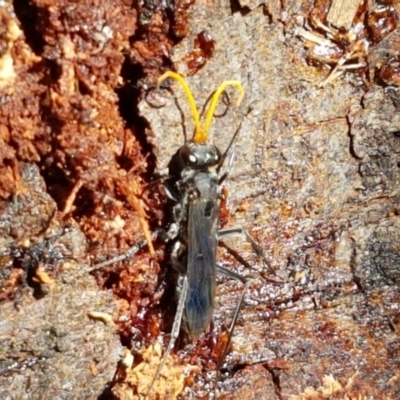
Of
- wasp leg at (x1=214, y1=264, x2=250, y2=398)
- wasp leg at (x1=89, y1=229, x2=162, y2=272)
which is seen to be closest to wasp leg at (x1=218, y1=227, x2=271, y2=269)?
wasp leg at (x1=214, y1=264, x2=250, y2=398)

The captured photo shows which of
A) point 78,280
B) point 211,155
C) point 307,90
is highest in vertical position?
point 307,90

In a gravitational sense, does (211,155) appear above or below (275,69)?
below

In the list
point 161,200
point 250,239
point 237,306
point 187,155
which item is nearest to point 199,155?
point 187,155

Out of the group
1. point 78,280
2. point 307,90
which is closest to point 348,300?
point 307,90

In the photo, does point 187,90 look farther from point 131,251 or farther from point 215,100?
point 131,251

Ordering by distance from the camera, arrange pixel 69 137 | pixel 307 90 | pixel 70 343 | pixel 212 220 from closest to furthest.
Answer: pixel 69 137, pixel 70 343, pixel 307 90, pixel 212 220

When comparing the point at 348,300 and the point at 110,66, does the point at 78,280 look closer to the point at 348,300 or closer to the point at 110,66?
the point at 110,66

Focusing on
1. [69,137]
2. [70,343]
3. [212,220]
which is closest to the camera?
[69,137]
